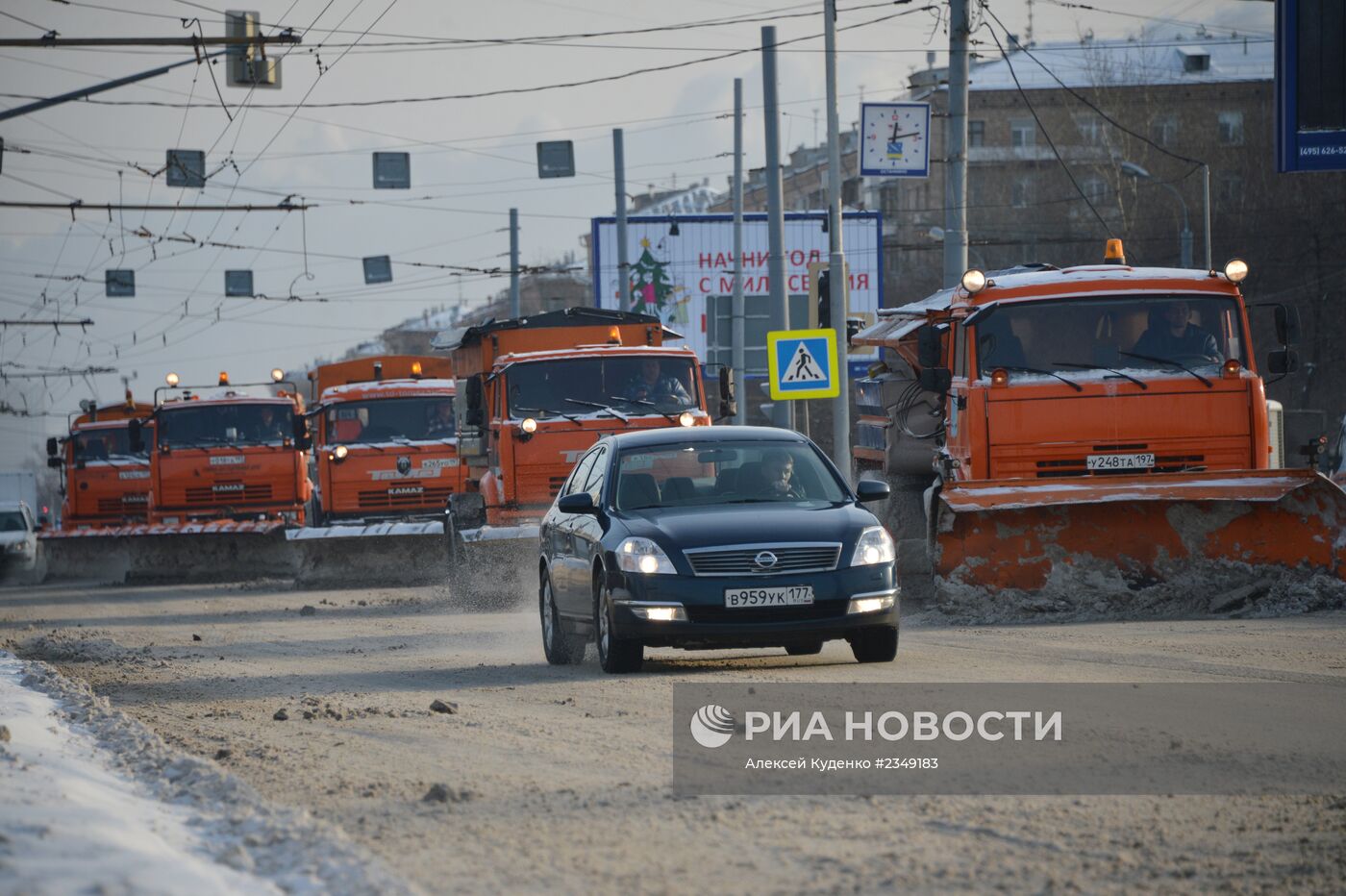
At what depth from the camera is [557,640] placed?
42.2ft

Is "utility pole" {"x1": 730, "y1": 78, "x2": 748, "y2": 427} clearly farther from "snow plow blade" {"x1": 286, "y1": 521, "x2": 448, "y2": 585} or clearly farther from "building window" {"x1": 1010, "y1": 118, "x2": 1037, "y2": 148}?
"building window" {"x1": 1010, "y1": 118, "x2": 1037, "y2": 148}

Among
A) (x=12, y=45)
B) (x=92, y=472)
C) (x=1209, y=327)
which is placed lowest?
(x=92, y=472)

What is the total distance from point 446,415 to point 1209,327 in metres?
14.5

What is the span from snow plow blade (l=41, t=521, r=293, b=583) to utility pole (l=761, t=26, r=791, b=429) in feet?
26.9

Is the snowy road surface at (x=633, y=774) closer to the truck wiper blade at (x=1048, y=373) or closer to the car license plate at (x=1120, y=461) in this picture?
the car license plate at (x=1120, y=461)

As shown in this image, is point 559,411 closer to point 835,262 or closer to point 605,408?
point 605,408

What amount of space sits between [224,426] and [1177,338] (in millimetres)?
18775

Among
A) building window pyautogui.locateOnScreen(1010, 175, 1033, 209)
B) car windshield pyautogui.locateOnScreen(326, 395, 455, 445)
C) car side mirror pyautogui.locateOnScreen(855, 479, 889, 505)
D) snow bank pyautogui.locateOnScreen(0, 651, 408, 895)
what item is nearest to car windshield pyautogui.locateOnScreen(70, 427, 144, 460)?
car windshield pyautogui.locateOnScreen(326, 395, 455, 445)

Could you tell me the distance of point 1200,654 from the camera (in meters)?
11.6

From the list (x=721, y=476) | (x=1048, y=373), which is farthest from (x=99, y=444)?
(x=721, y=476)

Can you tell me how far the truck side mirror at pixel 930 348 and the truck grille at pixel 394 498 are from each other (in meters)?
12.4

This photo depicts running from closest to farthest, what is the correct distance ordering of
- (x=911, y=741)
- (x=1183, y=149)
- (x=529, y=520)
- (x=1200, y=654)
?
(x=911, y=741) < (x=1200, y=654) < (x=529, y=520) < (x=1183, y=149)

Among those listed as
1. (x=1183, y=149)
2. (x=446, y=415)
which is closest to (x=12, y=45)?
(x=446, y=415)

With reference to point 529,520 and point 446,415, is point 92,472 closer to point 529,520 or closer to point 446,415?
point 446,415
